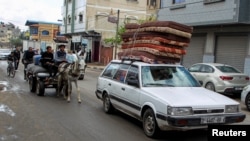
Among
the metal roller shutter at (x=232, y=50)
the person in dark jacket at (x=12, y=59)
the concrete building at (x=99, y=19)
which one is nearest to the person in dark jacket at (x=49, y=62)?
the person in dark jacket at (x=12, y=59)

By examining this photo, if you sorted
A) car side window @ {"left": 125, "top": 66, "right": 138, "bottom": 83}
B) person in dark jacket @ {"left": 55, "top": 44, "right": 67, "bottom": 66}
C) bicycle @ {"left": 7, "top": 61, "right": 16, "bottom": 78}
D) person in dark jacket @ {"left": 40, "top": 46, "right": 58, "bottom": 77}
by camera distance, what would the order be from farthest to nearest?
bicycle @ {"left": 7, "top": 61, "right": 16, "bottom": 78}, person in dark jacket @ {"left": 55, "top": 44, "right": 67, "bottom": 66}, person in dark jacket @ {"left": 40, "top": 46, "right": 58, "bottom": 77}, car side window @ {"left": 125, "top": 66, "right": 138, "bottom": 83}

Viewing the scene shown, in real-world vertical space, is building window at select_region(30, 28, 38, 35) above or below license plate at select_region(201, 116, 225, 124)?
above

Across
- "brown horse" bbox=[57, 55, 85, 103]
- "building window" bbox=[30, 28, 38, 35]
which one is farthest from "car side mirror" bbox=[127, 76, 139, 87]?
"building window" bbox=[30, 28, 38, 35]

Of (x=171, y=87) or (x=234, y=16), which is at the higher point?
(x=234, y=16)

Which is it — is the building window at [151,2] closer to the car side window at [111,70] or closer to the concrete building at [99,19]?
the concrete building at [99,19]

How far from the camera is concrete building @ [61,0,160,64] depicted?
44812 mm

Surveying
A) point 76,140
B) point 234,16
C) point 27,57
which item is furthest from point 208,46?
point 76,140

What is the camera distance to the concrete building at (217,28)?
61.9 feet

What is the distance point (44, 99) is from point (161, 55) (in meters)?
5.21

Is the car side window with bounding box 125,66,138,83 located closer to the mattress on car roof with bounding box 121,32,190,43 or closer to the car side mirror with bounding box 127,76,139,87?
the car side mirror with bounding box 127,76,139,87

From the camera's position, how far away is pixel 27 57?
18516mm

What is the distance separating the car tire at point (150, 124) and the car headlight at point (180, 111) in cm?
62

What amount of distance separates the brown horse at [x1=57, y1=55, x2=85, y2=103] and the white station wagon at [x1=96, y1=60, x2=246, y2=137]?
231 centimetres

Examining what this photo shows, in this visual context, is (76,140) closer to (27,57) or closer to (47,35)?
(27,57)
